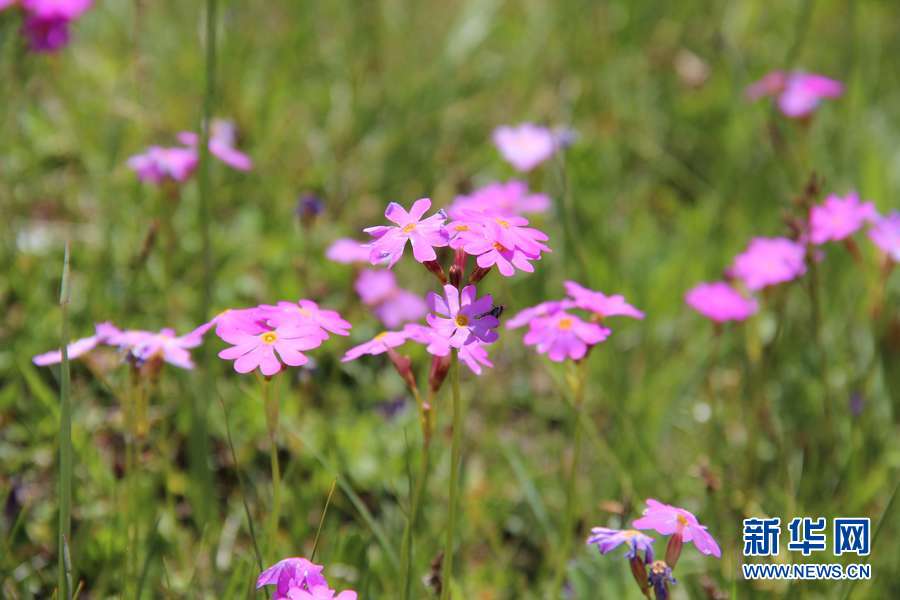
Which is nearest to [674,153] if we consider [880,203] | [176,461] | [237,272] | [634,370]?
[880,203]

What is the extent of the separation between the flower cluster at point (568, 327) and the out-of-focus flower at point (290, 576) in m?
0.48

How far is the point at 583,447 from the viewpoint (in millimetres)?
2629

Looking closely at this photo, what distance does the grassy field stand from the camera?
209cm

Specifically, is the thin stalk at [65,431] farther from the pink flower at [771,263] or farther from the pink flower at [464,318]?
the pink flower at [771,263]

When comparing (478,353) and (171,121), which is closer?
(478,353)

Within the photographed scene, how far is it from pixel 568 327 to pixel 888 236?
3.28ft

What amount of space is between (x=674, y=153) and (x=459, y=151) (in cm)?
82

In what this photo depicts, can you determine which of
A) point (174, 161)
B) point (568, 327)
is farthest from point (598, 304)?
point (174, 161)

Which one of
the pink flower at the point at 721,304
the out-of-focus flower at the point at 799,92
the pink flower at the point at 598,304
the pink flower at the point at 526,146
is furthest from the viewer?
the out-of-focus flower at the point at 799,92

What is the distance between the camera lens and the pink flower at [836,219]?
2.08 metres

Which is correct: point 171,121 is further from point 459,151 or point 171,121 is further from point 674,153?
point 674,153

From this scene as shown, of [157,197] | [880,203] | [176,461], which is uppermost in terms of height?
[880,203]

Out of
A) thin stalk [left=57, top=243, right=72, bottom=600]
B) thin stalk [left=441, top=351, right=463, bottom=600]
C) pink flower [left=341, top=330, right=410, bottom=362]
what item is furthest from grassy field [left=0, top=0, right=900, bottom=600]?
thin stalk [left=57, top=243, right=72, bottom=600]

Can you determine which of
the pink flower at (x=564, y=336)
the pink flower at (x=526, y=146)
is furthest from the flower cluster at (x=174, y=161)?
the pink flower at (x=564, y=336)
